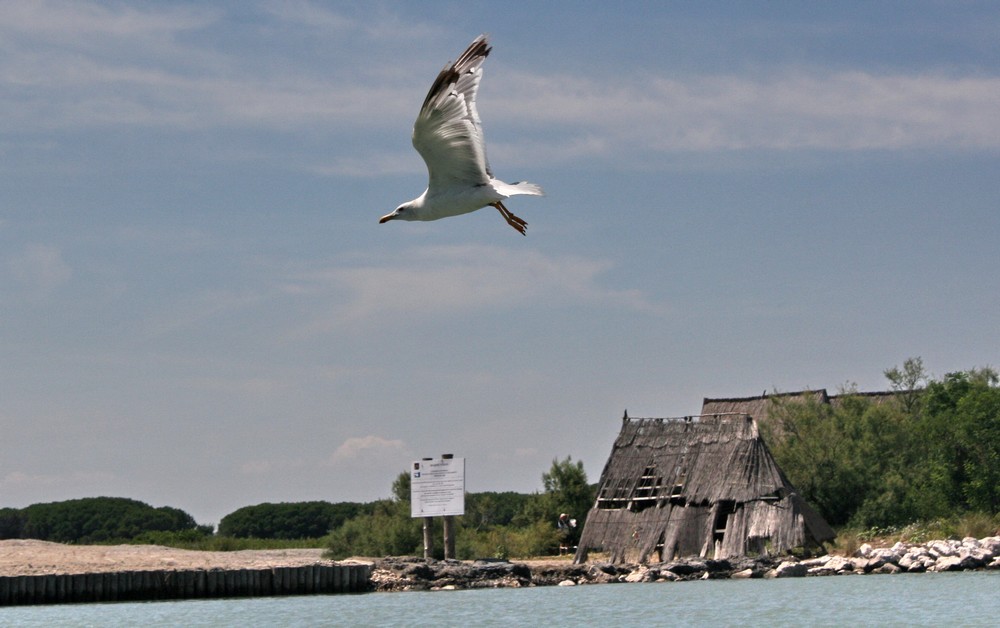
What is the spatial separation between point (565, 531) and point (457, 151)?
3161 centimetres

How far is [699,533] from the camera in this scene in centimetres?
4075

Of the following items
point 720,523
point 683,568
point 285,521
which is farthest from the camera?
point 285,521

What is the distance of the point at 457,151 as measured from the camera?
1612 centimetres

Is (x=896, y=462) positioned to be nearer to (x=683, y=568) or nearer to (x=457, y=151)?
(x=683, y=568)

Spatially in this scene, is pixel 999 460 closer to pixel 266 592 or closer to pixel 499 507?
pixel 266 592

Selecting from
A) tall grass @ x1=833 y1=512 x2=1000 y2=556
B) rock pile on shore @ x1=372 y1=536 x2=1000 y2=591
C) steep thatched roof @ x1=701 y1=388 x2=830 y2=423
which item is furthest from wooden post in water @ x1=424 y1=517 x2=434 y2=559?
steep thatched roof @ x1=701 y1=388 x2=830 y2=423

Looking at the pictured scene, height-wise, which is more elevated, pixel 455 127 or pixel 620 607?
pixel 455 127

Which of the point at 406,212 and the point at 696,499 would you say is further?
the point at 696,499

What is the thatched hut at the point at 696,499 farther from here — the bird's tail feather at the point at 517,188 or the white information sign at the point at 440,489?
the bird's tail feather at the point at 517,188

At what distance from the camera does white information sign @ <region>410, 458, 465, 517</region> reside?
36.7 m

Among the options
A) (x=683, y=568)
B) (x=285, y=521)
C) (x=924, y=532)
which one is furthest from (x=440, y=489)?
(x=285, y=521)

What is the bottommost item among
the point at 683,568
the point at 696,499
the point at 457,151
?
the point at 683,568

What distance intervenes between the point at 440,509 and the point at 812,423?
16.3m

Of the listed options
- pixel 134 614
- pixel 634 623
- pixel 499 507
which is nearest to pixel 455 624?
pixel 634 623
